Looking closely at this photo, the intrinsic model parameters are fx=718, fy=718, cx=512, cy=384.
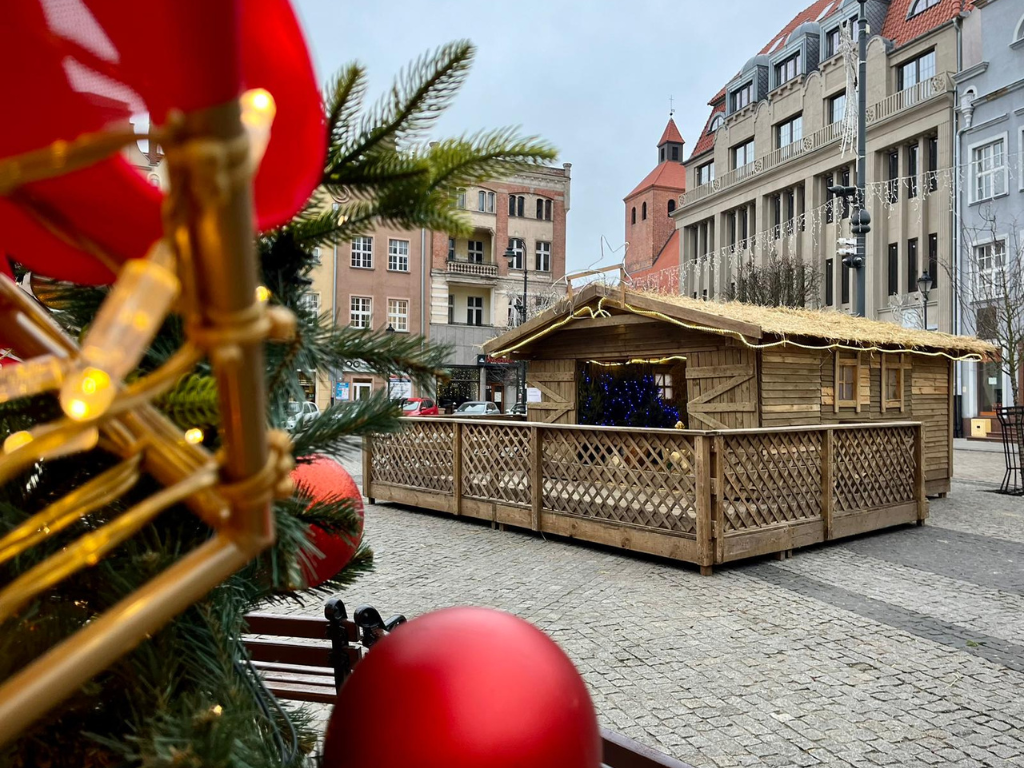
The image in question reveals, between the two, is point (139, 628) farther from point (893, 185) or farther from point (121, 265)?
point (893, 185)

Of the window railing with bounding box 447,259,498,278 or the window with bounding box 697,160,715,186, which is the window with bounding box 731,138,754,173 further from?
the window railing with bounding box 447,259,498,278

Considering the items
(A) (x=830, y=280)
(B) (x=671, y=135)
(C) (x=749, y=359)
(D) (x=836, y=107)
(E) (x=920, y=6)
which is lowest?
(C) (x=749, y=359)

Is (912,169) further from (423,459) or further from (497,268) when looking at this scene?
(423,459)

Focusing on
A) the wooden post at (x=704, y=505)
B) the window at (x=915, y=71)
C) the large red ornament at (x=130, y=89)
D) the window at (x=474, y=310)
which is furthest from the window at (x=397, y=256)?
the large red ornament at (x=130, y=89)

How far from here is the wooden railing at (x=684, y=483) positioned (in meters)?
7.00

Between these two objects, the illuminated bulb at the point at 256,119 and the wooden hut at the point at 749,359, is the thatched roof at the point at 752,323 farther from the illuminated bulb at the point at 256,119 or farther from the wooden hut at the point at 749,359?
the illuminated bulb at the point at 256,119

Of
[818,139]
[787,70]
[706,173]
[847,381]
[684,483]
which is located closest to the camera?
[684,483]

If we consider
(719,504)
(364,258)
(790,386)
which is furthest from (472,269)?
(719,504)

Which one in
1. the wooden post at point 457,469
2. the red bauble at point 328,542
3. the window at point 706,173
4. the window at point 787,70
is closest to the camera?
the red bauble at point 328,542

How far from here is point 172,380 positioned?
44cm

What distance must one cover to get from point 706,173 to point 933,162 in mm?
15187

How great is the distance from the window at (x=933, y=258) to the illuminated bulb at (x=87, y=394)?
30.1 metres

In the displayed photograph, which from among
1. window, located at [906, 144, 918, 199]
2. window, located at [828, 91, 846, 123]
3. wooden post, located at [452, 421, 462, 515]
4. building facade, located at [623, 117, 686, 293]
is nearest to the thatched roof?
wooden post, located at [452, 421, 462, 515]

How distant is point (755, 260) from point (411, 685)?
120 feet
